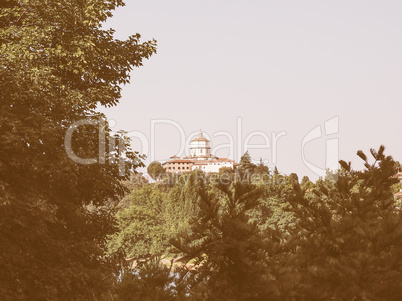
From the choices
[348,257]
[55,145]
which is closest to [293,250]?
[348,257]

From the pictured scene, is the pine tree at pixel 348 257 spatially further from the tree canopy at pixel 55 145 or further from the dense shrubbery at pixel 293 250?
the tree canopy at pixel 55 145

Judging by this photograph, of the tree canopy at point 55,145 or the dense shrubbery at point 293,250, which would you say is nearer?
the dense shrubbery at point 293,250

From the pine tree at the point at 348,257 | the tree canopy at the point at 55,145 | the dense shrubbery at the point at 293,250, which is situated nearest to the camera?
the dense shrubbery at the point at 293,250

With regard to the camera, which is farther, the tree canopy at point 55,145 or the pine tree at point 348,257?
the tree canopy at point 55,145

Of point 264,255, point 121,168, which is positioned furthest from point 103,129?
point 264,255

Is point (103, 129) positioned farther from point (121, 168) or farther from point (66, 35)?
point (66, 35)

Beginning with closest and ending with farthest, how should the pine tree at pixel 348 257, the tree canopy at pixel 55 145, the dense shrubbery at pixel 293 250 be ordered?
the dense shrubbery at pixel 293 250 < the pine tree at pixel 348 257 < the tree canopy at pixel 55 145

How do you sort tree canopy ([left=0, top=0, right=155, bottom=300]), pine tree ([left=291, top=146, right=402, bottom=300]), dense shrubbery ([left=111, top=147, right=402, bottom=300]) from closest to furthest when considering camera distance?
1. dense shrubbery ([left=111, top=147, right=402, bottom=300])
2. pine tree ([left=291, top=146, right=402, bottom=300])
3. tree canopy ([left=0, top=0, right=155, bottom=300])

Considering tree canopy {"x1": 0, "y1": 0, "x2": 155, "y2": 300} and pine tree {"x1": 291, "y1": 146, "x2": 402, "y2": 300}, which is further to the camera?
tree canopy {"x1": 0, "y1": 0, "x2": 155, "y2": 300}

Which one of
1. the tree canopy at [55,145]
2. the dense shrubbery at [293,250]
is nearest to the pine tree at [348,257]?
the dense shrubbery at [293,250]

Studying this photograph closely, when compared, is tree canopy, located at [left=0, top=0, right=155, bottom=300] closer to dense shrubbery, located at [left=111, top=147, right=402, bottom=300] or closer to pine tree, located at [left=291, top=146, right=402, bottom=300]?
dense shrubbery, located at [left=111, top=147, right=402, bottom=300]

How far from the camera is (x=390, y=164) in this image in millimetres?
16047

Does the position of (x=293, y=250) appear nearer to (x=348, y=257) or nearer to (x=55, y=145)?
(x=348, y=257)

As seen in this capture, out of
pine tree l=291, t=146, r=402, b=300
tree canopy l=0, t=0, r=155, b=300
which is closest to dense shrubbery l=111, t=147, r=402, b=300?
pine tree l=291, t=146, r=402, b=300
